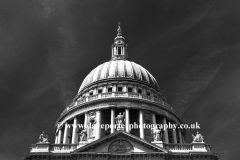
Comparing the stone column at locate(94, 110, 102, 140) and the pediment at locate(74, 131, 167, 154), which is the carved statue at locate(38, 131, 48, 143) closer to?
the pediment at locate(74, 131, 167, 154)

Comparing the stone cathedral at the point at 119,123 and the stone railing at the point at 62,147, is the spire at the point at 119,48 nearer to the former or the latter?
the stone cathedral at the point at 119,123

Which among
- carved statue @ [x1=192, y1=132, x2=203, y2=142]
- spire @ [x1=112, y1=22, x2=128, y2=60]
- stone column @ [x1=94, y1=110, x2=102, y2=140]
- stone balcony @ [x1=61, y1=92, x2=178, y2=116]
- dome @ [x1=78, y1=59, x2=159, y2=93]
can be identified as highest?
spire @ [x1=112, y1=22, x2=128, y2=60]

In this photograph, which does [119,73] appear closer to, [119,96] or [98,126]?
[119,96]

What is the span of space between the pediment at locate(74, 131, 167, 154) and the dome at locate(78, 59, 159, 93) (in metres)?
22.3

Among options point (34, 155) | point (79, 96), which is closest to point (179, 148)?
point (34, 155)

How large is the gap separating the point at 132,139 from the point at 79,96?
25.9 m

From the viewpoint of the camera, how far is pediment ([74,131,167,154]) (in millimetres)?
38438

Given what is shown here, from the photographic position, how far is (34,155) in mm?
38375

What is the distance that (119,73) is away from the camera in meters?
61.6

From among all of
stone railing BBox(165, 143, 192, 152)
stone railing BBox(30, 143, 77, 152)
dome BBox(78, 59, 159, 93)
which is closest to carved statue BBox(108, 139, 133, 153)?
stone railing BBox(165, 143, 192, 152)

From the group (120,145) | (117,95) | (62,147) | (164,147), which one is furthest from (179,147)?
(117,95)

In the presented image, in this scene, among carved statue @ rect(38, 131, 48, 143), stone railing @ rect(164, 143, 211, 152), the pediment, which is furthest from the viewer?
carved statue @ rect(38, 131, 48, 143)

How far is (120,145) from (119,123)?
12.9 feet

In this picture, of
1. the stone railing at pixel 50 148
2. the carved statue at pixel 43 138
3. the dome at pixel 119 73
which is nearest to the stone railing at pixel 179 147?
the stone railing at pixel 50 148
